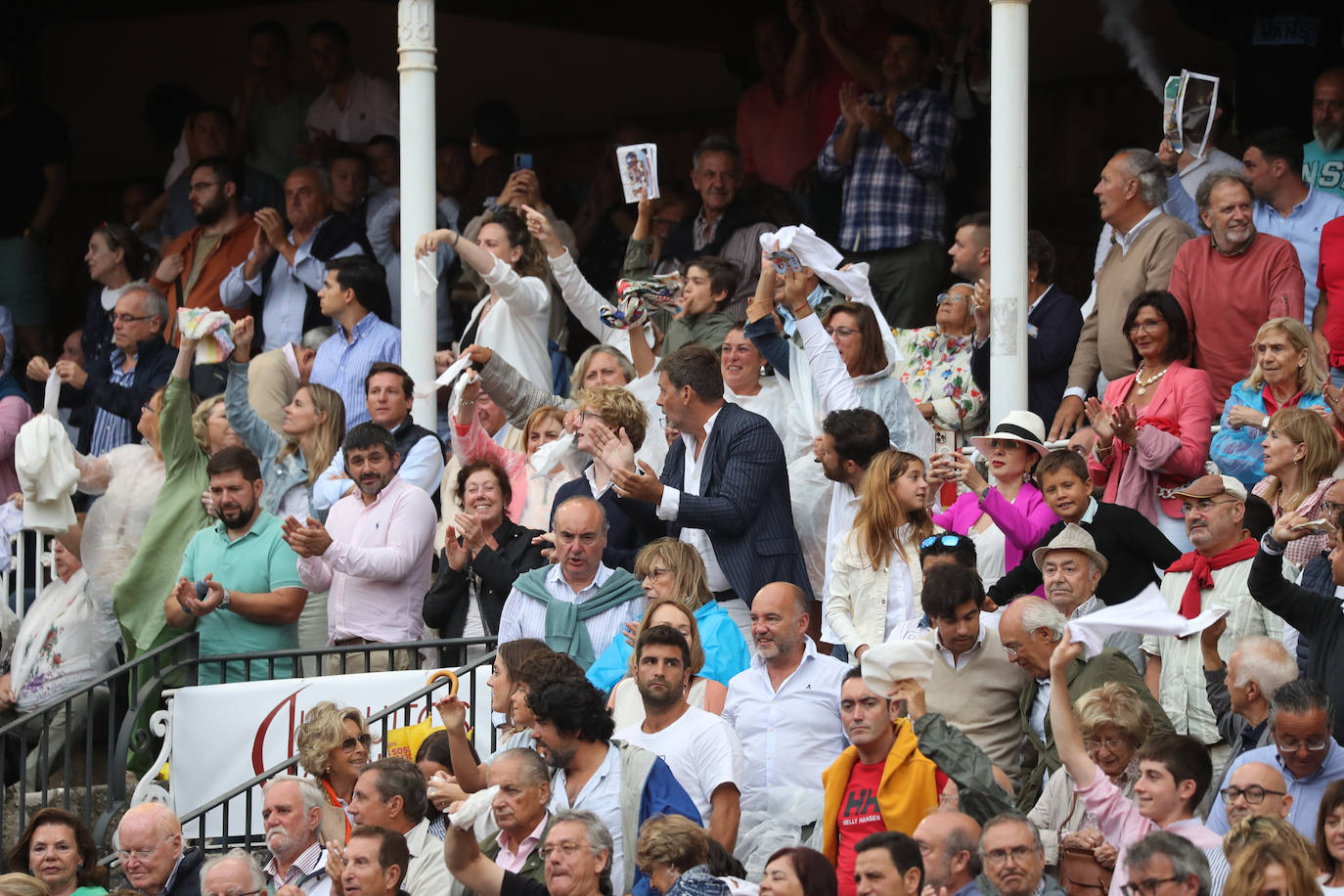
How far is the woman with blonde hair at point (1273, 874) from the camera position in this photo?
5875mm

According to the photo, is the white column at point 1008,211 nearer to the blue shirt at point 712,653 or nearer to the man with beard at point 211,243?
the blue shirt at point 712,653

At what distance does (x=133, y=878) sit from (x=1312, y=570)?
4488mm

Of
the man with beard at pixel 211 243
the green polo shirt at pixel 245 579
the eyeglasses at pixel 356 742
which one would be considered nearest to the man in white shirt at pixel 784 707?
the eyeglasses at pixel 356 742

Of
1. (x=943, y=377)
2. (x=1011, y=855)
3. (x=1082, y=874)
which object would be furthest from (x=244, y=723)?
(x=1011, y=855)

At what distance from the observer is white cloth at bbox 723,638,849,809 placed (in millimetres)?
7629

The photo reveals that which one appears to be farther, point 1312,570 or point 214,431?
point 214,431

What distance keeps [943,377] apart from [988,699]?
111 inches

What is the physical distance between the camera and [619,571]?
8.62 m

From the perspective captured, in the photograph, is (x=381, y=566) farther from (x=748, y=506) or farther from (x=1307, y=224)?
(x=1307, y=224)

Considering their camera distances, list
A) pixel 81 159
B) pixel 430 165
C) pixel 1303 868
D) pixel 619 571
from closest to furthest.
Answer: pixel 1303 868 → pixel 619 571 → pixel 430 165 → pixel 81 159

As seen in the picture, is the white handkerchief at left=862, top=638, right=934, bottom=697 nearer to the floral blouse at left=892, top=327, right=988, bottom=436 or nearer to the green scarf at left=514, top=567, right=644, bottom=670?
the green scarf at left=514, top=567, right=644, bottom=670

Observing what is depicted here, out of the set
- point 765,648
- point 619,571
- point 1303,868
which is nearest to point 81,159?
point 619,571

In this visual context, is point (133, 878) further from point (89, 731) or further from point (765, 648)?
point (765, 648)

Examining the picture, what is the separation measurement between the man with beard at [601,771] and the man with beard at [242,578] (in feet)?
9.55
